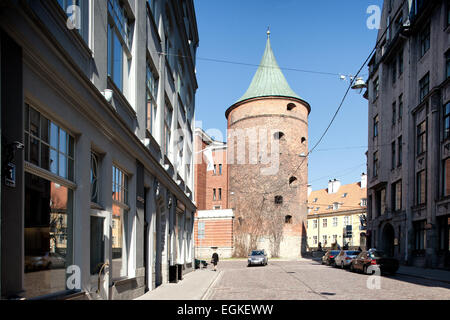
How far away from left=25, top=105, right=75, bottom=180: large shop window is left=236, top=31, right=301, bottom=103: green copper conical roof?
42283 millimetres

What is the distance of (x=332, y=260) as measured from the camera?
1223 inches

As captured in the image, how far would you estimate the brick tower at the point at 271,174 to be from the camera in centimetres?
4631

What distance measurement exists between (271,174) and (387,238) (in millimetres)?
16459

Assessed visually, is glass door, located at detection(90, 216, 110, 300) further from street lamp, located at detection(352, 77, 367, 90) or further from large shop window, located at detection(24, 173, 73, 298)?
street lamp, located at detection(352, 77, 367, 90)

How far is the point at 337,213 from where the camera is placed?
230ft

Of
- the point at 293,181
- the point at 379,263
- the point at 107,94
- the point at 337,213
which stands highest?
the point at 107,94

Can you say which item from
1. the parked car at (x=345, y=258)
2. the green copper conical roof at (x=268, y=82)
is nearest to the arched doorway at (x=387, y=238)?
the parked car at (x=345, y=258)

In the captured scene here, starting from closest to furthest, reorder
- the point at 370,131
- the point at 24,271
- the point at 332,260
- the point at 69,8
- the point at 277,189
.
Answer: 1. the point at 24,271
2. the point at 69,8
3. the point at 332,260
4. the point at 370,131
5. the point at 277,189

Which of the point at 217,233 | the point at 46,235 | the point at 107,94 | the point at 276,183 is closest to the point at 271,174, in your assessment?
the point at 276,183

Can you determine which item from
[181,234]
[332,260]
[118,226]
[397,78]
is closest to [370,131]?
[397,78]

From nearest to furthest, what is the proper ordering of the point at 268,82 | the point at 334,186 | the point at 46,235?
the point at 46,235 < the point at 268,82 < the point at 334,186

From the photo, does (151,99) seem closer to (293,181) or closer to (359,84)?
(359,84)

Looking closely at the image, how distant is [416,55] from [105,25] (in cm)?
2667
